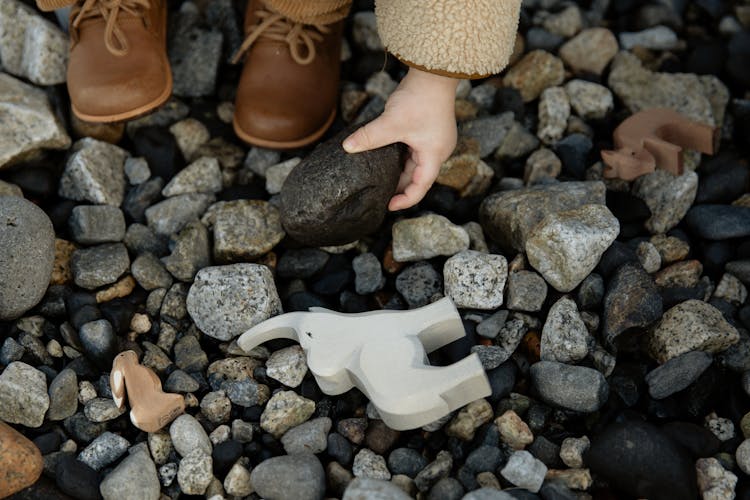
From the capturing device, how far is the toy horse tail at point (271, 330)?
1.60 metres

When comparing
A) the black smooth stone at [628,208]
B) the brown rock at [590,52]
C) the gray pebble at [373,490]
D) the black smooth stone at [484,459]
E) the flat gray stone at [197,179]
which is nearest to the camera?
the gray pebble at [373,490]

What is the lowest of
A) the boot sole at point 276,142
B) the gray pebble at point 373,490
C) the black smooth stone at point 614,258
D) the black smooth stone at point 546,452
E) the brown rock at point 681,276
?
the black smooth stone at point 546,452

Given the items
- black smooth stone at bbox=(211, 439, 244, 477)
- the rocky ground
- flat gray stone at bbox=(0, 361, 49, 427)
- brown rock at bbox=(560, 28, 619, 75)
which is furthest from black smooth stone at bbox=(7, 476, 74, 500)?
brown rock at bbox=(560, 28, 619, 75)

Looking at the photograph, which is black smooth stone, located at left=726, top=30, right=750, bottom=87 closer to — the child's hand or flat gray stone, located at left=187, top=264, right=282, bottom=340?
the child's hand

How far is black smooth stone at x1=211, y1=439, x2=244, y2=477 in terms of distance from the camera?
4.84 feet

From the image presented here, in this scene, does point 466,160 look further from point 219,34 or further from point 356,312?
point 219,34

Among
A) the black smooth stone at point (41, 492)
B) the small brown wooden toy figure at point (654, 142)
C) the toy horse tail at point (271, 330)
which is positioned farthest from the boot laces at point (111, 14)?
the small brown wooden toy figure at point (654, 142)

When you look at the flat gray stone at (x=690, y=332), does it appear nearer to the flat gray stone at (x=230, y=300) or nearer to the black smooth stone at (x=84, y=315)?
the flat gray stone at (x=230, y=300)

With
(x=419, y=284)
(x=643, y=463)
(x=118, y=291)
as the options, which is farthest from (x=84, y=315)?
(x=643, y=463)

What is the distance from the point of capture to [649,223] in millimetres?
1893

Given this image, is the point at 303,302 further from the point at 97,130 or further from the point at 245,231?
the point at 97,130

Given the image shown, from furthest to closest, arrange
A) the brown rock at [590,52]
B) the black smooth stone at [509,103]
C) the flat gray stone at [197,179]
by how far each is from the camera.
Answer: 1. the brown rock at [590,52]
2. the black smooth stone at [509,103]
3. the flat gray stone at [197,179]

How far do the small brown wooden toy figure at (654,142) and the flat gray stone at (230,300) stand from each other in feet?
3.26

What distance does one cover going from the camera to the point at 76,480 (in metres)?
1.40
